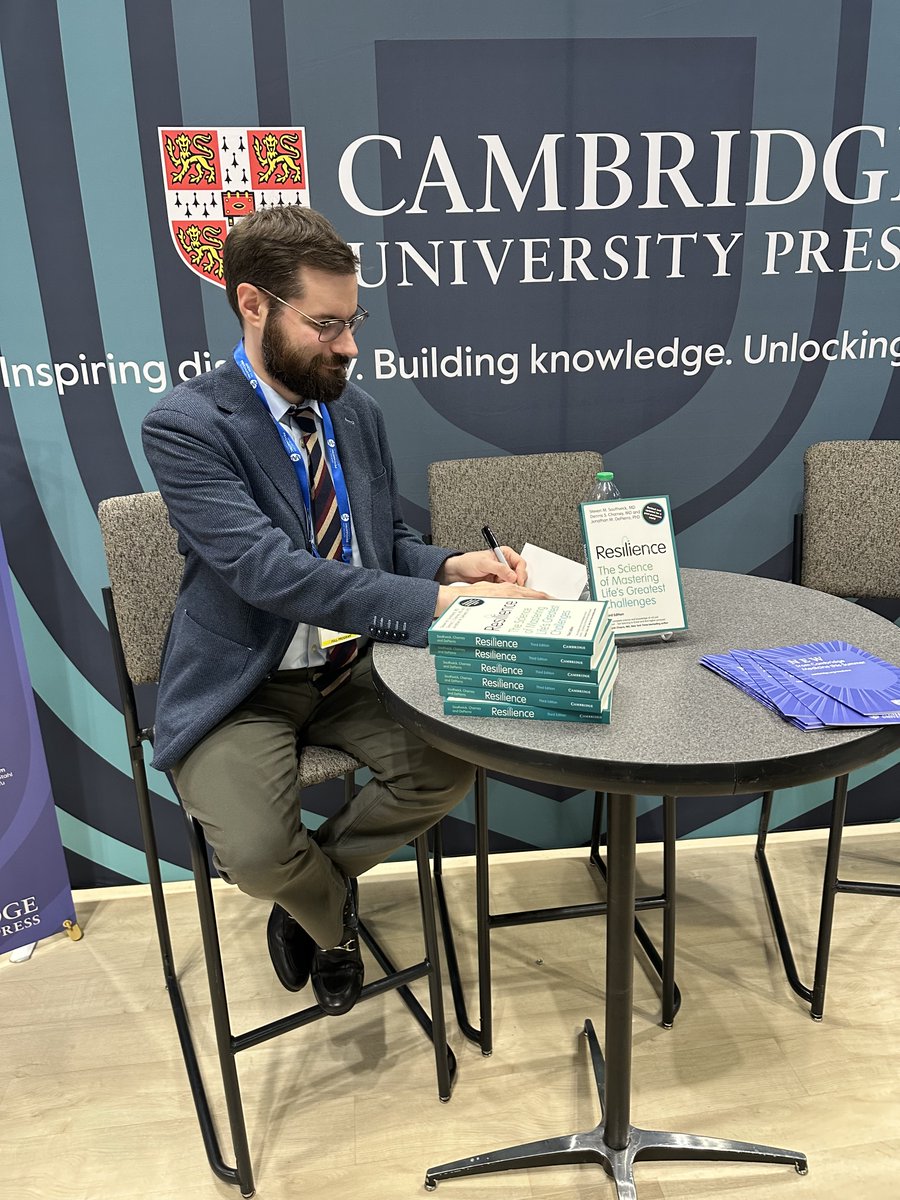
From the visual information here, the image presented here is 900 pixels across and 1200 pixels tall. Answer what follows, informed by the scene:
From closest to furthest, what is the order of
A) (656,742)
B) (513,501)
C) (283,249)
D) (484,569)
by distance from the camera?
(656,742) → (283,249) → (484,569) → (513,501)

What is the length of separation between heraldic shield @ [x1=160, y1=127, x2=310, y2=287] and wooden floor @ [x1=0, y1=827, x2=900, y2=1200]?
5.96 ft

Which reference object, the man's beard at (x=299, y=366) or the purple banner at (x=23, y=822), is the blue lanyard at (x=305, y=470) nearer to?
the man's beard at (x=299, y=366)

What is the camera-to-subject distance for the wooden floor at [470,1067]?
174cm

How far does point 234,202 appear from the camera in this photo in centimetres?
226

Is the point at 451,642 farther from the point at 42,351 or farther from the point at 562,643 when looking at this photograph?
the point at 42,351

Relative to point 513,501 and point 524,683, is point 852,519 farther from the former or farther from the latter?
point 524,683

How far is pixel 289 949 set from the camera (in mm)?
1883

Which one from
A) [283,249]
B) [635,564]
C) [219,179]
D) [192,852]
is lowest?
[192,852]

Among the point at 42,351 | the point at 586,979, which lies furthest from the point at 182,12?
the point at 586,979

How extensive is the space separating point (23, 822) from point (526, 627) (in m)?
1.73

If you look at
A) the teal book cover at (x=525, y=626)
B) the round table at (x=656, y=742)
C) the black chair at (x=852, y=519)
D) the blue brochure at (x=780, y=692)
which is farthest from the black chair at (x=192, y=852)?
the black chair at (x=852, y=519)

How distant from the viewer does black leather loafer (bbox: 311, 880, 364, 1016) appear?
71.5 inches

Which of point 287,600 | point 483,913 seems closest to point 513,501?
point 287,600

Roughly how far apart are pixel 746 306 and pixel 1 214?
191cm
